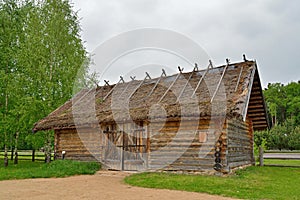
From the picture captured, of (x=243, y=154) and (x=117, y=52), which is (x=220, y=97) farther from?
(x=117, y=52)

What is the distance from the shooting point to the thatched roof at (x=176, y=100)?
1278 cm

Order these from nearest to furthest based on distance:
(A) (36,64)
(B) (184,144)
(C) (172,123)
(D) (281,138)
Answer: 1. (B) (184,144)
2. (C) (172,123)
3. (A) (36,64)
4. (D) (281,138)

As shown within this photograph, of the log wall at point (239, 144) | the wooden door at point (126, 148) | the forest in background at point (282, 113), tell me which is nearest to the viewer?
the log wall at point (239, 144)

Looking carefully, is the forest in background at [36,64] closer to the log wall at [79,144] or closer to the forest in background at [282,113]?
the log wall at [79,144]

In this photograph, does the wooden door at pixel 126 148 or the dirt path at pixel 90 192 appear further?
the wooden door at pixel 126 148

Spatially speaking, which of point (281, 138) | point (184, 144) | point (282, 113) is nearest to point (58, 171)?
point (184, 144)

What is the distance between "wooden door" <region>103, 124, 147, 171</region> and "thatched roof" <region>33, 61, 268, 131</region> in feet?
2.66

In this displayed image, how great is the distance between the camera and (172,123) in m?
13.6

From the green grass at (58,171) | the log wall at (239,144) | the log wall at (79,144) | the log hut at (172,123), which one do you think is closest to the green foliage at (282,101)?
the log hut at (172,123)

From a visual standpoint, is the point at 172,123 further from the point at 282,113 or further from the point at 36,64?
the point at 282,113

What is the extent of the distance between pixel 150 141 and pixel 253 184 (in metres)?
5.00

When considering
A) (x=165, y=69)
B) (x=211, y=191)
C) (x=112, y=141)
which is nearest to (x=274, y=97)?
(x=165, y=69)

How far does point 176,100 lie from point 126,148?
3.37m

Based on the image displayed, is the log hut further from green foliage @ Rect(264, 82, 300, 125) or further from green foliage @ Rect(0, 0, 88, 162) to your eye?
green foliage @ Rect(264, 82, 300, 125)
